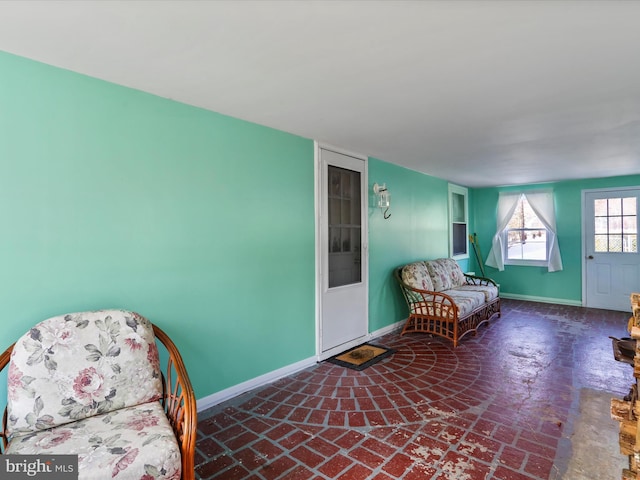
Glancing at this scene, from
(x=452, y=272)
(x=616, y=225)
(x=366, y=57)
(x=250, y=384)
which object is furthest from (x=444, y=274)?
(x=366, y=57)

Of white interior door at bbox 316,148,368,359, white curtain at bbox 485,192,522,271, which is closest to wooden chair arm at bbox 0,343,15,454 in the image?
white interior door at bbox 316,148,368,359

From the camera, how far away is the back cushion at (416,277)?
451cm

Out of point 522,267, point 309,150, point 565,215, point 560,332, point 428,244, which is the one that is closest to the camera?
point 309,150

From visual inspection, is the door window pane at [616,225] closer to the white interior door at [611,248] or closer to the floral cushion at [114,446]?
the white interior door at [611,248]

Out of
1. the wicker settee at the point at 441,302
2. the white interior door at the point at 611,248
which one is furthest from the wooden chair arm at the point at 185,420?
the white interior door at the point at 611,248

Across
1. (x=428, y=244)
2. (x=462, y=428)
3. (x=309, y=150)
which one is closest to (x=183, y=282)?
(x=309, y=150)

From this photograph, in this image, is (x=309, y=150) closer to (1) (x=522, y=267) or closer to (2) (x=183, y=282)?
(2) (x=183, y=282)

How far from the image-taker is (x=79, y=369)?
1658 millimetres

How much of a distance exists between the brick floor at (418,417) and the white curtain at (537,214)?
260 cm

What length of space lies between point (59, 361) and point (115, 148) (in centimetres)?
128

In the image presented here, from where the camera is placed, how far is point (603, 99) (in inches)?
95.7

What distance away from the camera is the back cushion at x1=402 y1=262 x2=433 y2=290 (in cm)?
451

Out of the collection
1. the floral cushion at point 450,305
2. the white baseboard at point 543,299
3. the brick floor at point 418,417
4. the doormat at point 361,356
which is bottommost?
the brick floor at point 418,417

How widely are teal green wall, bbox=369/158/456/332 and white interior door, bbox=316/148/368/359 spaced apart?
0.68 feet
